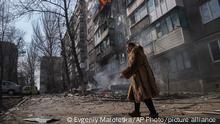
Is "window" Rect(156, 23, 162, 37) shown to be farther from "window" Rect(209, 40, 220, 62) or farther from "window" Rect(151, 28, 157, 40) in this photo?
"window" Rect(209, 40, 220, 62)

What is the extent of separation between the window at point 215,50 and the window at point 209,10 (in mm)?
1744

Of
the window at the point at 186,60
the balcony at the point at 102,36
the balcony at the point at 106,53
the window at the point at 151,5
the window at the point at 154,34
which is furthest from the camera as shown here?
the balcony at the point at 102,36

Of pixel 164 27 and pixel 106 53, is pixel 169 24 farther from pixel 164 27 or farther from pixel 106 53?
pixel 106 53

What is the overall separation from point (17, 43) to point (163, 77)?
24.6 meters

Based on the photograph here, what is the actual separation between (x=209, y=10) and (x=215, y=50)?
2841 millimetres

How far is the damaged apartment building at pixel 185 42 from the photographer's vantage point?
56.1ft

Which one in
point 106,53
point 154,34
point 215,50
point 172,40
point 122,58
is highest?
point 106,53

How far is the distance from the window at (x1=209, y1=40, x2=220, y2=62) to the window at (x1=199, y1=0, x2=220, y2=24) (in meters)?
1.74

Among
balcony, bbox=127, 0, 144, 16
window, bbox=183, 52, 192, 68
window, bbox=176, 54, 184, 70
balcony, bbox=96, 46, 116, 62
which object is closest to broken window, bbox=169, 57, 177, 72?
window, bbox=176, 54, 184, 70

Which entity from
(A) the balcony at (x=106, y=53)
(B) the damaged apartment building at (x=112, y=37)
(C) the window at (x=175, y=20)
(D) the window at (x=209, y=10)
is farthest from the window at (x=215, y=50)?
(A) the balcony at (x=106, y=53)

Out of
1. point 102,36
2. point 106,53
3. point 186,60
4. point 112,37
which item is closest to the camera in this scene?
point 186,60

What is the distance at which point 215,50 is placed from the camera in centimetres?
1695

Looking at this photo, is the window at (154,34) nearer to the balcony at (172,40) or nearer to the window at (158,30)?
the window at (158,30)

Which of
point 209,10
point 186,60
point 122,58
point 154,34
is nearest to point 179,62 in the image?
point 186,60
